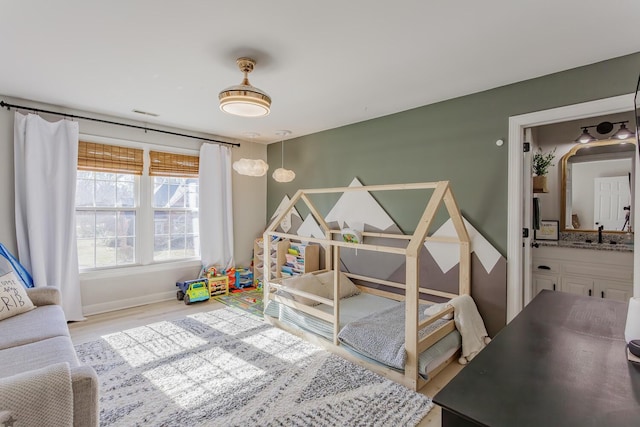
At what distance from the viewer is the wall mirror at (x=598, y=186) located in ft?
10.6

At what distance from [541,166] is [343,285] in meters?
2.68

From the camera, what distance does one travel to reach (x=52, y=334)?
1984 mm

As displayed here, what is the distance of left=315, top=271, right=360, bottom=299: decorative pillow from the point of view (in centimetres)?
350

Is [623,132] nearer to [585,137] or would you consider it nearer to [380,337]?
[585,137]

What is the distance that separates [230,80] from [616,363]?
113 inches

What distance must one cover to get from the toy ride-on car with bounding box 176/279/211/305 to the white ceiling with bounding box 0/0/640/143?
2.28 metres

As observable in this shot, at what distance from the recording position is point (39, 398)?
1060mm

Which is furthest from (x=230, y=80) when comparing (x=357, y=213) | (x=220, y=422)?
(x=220, y=422)

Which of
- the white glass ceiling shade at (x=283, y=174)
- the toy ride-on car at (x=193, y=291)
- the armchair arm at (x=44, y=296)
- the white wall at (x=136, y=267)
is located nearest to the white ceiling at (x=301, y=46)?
the white wall at (x=136, y=267)

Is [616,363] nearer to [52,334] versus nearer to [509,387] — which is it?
[509,387]

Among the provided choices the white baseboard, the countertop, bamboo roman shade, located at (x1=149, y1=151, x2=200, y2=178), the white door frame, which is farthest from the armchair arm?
the countertop

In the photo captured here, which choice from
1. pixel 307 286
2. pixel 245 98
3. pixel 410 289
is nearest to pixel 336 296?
pixel 410 289

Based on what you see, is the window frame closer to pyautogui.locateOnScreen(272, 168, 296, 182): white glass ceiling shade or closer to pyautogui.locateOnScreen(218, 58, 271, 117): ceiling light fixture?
pyautogui.locateOnScreen(272, 168, 296, 182): white glass ceiling shade

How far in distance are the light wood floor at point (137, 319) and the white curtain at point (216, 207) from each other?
29.6 inches
